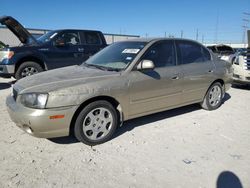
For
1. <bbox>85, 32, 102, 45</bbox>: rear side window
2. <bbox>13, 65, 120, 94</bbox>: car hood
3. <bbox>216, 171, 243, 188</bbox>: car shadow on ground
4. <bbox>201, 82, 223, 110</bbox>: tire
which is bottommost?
<bbox>216, 171, 243, 188</bbox>: car shadow on ground

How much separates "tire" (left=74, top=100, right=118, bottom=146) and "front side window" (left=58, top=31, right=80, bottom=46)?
5.06 metres

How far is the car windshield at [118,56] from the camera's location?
3.70 meters

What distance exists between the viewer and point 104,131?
345cm

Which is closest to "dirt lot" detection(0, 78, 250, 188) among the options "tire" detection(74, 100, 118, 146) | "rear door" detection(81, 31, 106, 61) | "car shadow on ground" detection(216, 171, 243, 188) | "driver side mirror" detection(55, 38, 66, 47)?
"car shadow on ground" detection(216, 171, 243, 188)

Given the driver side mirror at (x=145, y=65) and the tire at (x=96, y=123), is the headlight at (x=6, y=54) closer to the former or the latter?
the tire at (x=96, y=123)

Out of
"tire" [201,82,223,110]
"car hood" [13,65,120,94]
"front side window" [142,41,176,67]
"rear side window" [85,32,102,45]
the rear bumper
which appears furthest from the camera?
"rear side window" [85,32,102,45]

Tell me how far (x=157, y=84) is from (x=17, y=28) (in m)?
6.24

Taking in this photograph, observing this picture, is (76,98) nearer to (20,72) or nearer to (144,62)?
(144,62)

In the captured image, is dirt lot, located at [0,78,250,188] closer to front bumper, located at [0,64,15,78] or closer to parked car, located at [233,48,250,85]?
front bumper, located at [0,64,15,78]

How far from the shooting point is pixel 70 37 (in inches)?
309

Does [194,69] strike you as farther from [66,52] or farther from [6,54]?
[6,54]

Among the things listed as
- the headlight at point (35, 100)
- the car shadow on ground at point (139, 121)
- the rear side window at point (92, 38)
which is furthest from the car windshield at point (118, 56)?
the rear side window at point (92, 38)

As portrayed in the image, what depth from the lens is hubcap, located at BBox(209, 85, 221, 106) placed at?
16.6ft

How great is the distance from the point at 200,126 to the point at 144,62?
1697mm
